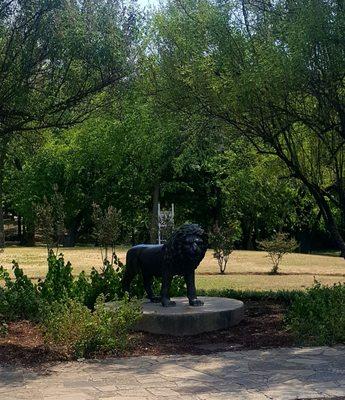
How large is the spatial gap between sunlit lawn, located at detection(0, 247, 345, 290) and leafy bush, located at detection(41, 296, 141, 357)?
8658 millimetres

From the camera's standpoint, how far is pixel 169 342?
9078mm

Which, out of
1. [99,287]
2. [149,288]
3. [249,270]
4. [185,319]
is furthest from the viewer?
[249,270]

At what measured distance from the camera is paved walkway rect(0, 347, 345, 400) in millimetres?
6168

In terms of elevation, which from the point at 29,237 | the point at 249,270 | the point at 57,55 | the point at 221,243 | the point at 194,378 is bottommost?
the point at 194,378

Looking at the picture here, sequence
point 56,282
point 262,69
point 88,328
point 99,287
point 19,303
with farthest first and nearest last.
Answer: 1. point 56,282
2. point 99,287
3. point 19,303
4. point 262,69
5. point 88,328

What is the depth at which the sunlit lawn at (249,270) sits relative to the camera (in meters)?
18.7

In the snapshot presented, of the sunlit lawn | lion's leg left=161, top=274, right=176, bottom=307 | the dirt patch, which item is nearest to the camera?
the dirt patch

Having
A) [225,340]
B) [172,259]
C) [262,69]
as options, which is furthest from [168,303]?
[262,69]

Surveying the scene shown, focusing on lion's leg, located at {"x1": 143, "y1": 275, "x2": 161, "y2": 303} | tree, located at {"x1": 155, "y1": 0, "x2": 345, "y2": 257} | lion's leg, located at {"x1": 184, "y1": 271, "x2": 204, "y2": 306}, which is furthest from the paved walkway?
tree, located at {"x1": 155, "y1": 0, "x2": 345, "y2": 257}

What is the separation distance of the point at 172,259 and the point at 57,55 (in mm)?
3571

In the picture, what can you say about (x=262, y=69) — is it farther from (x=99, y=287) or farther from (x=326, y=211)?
(x=99, y=287)

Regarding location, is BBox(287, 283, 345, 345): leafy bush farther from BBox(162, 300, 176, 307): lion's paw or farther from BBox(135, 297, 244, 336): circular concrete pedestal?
BBox(162, 300, 176, 307): lion's paw

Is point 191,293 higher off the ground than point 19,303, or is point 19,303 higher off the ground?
point 191,293

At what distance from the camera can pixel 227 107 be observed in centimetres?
1034
